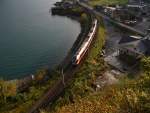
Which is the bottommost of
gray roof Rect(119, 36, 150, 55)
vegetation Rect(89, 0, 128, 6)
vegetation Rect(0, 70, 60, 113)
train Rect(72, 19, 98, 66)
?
vegetation Rect(0, 70, 60, 113)

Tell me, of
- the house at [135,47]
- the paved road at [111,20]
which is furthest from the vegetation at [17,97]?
the paved road at [111,20]

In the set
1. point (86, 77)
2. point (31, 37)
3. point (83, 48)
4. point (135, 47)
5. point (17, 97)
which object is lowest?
point (17, 97)

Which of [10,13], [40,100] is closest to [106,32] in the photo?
[40,100]

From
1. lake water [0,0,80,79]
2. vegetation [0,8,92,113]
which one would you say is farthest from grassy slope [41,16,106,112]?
lake water [0,0,80,79]

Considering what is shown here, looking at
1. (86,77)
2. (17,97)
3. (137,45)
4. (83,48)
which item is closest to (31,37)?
(83,48)

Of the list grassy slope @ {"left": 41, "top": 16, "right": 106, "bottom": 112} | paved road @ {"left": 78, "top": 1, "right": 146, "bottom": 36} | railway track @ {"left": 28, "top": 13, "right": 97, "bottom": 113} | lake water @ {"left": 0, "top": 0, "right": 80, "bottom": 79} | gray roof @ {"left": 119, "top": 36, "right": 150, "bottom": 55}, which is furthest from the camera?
paved road @ {"left": 78, "top": 1, "right": 146, "bottom": 36}

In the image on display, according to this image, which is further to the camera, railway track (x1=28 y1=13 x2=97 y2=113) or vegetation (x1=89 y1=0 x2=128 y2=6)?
vegetation (x1=89 y1=0 x2=128 y2=6)

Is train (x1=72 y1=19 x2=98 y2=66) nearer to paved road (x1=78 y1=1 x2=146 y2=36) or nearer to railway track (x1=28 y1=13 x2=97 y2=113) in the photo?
railway track (x1=28 y1=13 x2=97 y2=113)

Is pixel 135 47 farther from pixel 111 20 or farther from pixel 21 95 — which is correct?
pixel 111 20

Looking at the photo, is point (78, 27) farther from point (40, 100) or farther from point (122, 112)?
point (122, 112)
